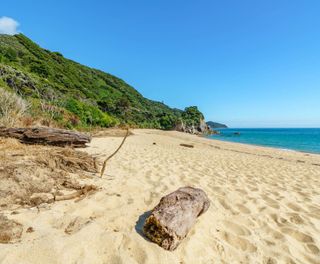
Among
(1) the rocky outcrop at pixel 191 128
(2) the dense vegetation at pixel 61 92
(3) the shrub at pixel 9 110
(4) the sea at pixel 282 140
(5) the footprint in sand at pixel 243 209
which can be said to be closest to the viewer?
(5) the footprint in sand at pixel 243 209

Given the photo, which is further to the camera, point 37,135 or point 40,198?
point 37,135

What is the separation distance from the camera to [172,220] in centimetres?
242

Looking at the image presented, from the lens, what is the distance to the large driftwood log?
2.31 m

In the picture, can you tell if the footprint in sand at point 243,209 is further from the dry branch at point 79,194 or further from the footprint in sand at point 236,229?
the dry branch at point 79,194

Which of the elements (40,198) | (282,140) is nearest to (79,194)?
(40,198)

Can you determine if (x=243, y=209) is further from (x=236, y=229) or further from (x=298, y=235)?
(x=298, y=235)

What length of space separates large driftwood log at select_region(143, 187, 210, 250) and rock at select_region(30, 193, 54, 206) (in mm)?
1688

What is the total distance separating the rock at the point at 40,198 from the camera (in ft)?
10.2

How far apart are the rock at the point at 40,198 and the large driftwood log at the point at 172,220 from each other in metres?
1.69

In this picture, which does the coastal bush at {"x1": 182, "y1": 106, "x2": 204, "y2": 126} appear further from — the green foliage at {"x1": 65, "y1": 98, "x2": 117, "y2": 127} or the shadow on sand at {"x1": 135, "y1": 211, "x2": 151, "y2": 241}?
the shadow on sand at {"x1": 135, "y1": 211, "x2": 151, "y2": 241}

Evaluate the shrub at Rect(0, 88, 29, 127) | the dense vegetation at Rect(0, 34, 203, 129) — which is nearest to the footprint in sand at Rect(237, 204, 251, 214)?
the shrub at Rect(0, 88, 29, 127)

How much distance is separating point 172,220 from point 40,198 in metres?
2.06

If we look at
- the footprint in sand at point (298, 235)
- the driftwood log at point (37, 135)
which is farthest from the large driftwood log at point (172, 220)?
the driftwood log at point (37, 135)

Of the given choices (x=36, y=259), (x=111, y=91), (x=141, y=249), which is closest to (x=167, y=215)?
(x=141, y=249)
